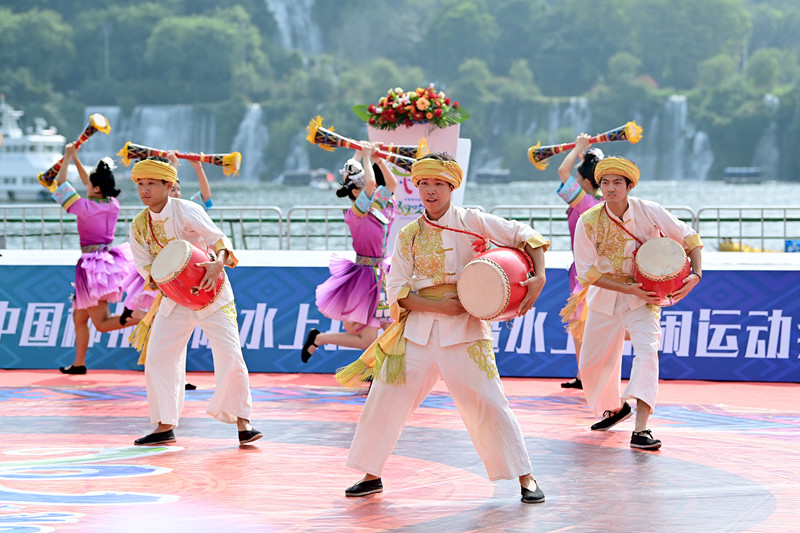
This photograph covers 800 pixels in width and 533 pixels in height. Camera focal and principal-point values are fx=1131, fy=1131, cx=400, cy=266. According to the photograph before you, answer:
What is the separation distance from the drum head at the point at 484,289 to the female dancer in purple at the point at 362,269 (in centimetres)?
320

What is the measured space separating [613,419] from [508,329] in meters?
2.39

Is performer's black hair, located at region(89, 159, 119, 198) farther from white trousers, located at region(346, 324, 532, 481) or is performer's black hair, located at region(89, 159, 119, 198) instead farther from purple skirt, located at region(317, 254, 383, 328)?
white trousers, located at region(346, 324, 532, 481)

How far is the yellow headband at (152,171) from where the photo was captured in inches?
259

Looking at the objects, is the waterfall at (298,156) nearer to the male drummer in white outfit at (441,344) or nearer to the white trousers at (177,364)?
the white trousers at (177,364)

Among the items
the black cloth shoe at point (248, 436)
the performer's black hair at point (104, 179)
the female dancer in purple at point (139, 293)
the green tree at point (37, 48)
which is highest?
the green tree at point (37, 48)

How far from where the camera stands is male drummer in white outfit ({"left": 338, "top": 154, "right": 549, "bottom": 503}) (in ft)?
17.2

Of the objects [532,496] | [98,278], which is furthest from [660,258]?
[98,278]

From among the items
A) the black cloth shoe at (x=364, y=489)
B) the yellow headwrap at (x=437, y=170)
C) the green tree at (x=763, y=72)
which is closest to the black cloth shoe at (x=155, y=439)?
the black cloth shoe at (x=364, y=489)

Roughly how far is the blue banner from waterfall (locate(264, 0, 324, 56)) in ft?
362

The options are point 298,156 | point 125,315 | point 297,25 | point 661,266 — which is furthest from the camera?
point 297,25

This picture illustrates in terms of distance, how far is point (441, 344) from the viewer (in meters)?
5.28

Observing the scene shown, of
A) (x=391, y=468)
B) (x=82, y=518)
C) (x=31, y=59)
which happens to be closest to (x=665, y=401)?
(x=391, y=468)

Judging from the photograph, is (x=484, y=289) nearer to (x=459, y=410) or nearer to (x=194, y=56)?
(x=459, y=410)

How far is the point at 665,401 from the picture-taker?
26.9 feet
